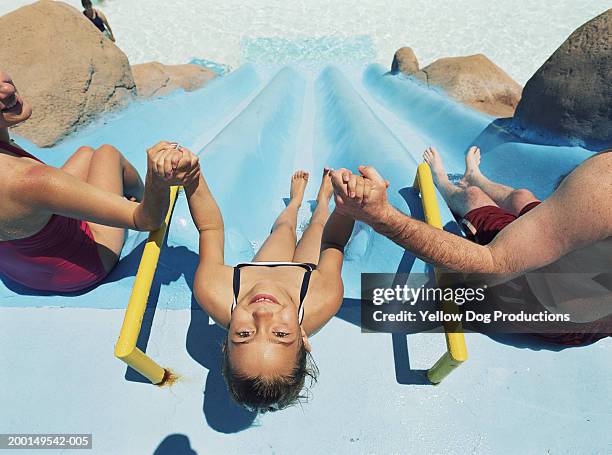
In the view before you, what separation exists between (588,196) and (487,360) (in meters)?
0.66

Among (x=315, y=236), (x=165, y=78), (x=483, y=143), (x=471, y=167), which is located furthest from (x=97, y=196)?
(x=165, y=78)

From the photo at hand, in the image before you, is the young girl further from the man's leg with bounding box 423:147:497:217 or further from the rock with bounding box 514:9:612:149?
the rock with bounding box 514:9:612:149

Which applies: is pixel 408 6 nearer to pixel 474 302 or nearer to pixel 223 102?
pixel 223 102

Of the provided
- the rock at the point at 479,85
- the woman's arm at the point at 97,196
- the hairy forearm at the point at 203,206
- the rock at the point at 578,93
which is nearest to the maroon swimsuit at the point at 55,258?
the woman's arm at the point at 97,196

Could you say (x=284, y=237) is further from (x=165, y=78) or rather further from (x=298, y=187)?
(x=165, y=78)

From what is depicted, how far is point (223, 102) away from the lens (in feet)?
10.4

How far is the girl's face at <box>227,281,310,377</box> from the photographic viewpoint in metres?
0.85

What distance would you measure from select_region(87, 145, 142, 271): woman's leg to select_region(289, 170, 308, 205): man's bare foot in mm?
710

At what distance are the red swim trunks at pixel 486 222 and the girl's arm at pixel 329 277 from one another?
1.50 ft

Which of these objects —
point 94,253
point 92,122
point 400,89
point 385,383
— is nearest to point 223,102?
point 92,122

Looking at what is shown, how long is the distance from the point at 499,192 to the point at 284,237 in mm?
Result: 928

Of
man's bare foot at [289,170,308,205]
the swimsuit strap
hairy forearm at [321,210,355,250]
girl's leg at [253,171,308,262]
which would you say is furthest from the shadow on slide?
man's bare foot at [289,170,308,205]

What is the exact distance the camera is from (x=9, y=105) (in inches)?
36.4

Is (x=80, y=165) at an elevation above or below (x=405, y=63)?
below
